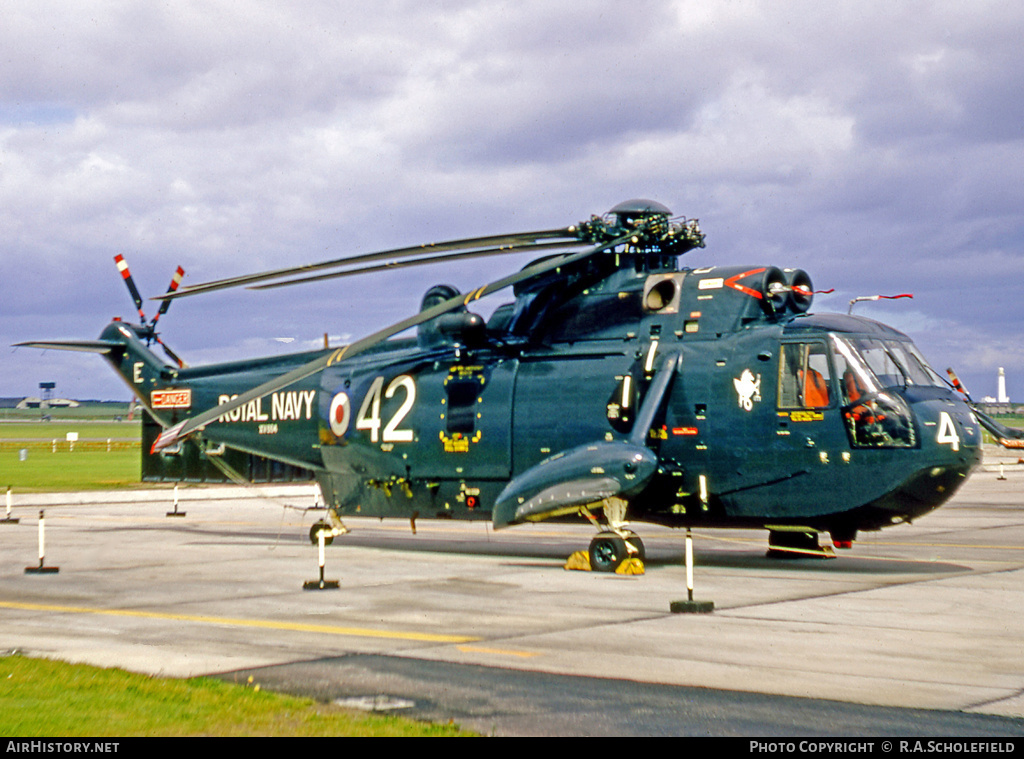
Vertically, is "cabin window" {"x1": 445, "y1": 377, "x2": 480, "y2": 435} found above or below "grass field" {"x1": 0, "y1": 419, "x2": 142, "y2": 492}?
above

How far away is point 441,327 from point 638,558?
570cm

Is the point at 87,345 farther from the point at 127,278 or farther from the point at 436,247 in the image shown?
the point at 436,247

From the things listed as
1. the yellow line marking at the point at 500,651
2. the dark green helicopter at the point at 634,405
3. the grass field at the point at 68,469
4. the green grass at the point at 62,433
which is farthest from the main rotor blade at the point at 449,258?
the green grass at the point at 62,433

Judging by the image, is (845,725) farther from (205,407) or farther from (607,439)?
(205,407)

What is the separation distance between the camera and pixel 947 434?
15680mm

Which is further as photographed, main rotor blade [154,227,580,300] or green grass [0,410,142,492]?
green grass [0,410,142,492]

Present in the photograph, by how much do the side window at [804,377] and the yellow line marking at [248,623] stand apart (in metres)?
7.28

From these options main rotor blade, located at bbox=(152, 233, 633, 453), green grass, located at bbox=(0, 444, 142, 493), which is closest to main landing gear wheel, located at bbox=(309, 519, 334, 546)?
main rotor blade, located at bbox=(152, 233, 633, 453)

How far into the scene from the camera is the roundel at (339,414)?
21.3 m

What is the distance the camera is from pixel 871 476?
15.9 metres

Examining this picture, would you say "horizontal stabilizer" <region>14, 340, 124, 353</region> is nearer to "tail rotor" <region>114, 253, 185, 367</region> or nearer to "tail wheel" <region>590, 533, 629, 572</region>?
"tail rotor" <region>114, 253, 185, 367</region>

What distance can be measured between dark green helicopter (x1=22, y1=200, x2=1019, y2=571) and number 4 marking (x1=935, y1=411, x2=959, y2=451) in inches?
0.8

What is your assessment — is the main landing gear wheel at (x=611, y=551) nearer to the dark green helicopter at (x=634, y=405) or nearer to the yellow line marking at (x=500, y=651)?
the dark green helicopter at (x=634, y=405)

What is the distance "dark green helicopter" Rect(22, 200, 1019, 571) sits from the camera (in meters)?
16.2
